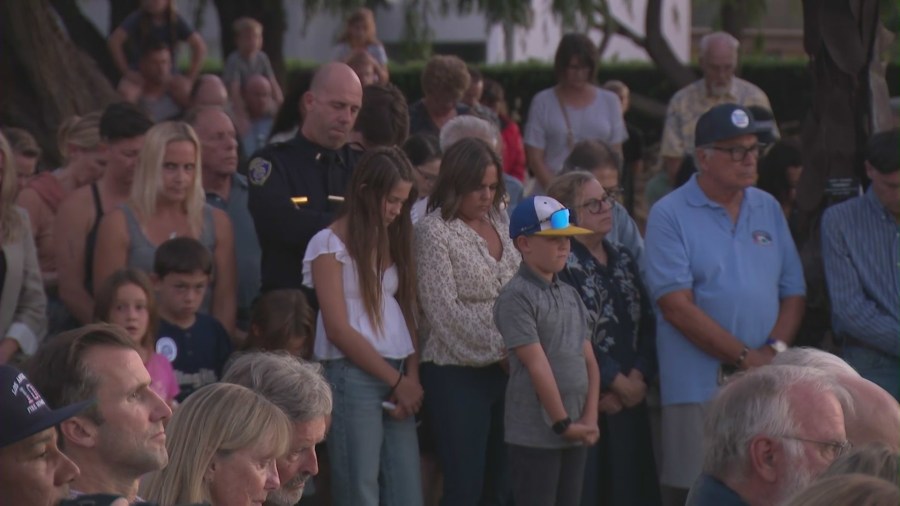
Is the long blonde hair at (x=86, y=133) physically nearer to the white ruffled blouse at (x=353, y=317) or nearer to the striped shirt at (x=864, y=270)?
the white ruffled blouse at (x=353, y=317)

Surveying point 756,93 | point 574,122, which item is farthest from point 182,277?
point 756,93

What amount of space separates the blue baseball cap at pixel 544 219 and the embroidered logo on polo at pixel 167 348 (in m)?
1.50

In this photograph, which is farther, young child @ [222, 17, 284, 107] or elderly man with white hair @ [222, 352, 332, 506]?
young child @ [222, 17, 284, 107]

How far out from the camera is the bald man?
6.18m

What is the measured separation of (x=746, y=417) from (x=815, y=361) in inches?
27.7

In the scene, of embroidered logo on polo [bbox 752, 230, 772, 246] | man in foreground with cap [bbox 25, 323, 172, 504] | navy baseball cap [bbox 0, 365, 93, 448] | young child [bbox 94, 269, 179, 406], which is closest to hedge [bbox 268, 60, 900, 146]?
embroidered logo on polo [bbox 752, 230, 772, 246]

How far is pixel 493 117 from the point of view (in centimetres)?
879

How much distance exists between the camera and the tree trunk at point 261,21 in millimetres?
15258

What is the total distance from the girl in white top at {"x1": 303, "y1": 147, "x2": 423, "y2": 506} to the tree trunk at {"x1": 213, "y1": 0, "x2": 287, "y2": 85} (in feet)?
31.0

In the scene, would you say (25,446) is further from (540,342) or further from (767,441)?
(540,342)

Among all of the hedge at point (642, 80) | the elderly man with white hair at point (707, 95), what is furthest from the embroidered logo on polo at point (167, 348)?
the hedge at point (642, 80)

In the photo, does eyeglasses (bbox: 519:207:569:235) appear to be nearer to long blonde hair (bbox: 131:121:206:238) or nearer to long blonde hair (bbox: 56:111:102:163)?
Result: long blonde hair (bbox: 131:121:206:238)

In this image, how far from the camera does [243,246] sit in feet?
23.1

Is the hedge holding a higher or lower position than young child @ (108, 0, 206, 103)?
lower
